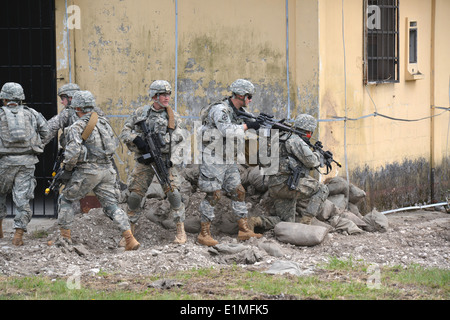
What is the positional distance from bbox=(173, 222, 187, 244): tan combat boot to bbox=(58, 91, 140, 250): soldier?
51 cm

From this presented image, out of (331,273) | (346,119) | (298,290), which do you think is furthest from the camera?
(346,119)

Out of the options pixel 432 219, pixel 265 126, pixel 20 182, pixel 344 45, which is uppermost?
pixel 344 45

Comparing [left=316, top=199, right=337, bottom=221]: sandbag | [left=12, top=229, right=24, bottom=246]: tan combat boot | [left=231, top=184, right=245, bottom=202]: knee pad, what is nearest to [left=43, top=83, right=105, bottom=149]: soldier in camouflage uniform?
[left=12, top=229, right=24, bottom=246]: tan combat boot

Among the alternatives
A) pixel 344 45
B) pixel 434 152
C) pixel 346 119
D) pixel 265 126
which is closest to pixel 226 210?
pixel 265 126

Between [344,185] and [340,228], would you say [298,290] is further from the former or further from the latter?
[344,185]

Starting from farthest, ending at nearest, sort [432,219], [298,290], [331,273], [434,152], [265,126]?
[434,152] → [432,219] → [265,126] → [331,273] → [298,290]

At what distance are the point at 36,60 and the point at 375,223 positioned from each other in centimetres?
597

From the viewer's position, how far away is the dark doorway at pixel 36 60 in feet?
36.3

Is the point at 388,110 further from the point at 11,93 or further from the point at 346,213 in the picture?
the point at 11,93

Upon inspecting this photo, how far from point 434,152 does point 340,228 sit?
3.85 meters

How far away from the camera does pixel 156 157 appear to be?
905 centimetres

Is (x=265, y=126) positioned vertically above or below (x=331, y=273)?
above

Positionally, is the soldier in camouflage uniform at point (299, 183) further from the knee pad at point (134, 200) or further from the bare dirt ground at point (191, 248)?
the knee pad at point (134, 200)

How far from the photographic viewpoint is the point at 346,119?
36.2ft
